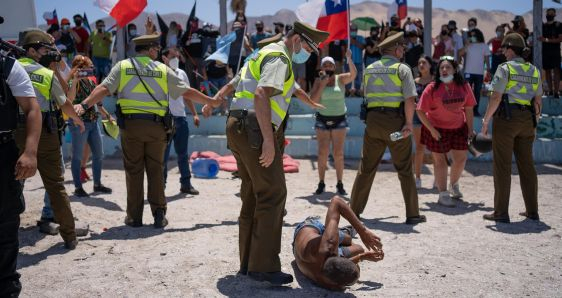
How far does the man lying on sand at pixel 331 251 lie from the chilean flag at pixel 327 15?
5.19 m

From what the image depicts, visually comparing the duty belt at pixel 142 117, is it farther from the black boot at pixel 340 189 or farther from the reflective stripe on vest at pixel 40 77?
the black boot at pixel 340 189

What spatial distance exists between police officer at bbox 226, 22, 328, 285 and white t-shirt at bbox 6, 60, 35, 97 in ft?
4.89

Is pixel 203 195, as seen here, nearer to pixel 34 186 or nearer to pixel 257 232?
pixel 34 186

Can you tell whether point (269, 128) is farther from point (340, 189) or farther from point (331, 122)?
point (340, 189)

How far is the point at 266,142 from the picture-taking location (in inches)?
169

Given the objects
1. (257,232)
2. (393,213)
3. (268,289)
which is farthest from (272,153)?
(393,213)

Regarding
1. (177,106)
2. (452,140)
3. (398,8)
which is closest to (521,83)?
(452,140)

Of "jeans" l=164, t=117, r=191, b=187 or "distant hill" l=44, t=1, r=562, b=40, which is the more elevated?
"distant hill" l=44, t=1, r=562, b=40

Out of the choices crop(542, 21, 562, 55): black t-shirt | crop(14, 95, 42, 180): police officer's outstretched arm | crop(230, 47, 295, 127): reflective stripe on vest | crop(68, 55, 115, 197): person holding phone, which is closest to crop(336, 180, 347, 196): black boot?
crop(68, 55, 115, 197): person holding phone

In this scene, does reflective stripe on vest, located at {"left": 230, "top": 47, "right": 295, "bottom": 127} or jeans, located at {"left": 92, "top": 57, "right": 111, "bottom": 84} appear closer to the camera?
reflective stripe on vest, located at {"left": 230, "top": 47, "right": 295, "bottom": 127}

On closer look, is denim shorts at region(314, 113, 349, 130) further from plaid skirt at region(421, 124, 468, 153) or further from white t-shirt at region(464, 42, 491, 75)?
white t-shirt at region(464, 42, 491, 75)

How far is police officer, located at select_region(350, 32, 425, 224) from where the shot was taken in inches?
261

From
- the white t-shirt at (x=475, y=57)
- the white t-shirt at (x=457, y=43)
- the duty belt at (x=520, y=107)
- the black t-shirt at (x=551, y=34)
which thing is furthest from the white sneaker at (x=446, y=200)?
the white t-shirt at (x=457, y=43)

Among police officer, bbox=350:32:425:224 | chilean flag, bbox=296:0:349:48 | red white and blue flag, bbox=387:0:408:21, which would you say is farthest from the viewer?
red white and blue flag, bbox=387:0:408:21
